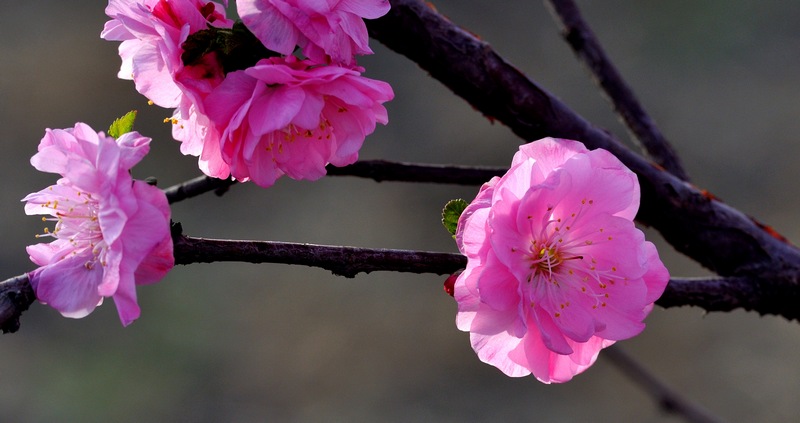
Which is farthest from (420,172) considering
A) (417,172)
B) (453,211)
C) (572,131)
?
(453,211)

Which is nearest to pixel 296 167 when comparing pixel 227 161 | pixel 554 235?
pixel 227 161

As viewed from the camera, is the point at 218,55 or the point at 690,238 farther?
the point at 690,238

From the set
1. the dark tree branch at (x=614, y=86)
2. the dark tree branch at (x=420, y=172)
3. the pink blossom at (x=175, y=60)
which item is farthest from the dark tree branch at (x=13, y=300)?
the dark tree branch at (x=614, y=86)

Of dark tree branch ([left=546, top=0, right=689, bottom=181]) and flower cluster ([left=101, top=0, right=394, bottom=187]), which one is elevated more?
flower cluster ([left=101, top=0, right=394, bottom=187])

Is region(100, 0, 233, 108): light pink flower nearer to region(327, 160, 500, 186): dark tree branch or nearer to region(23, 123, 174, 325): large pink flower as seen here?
region(23, 123, 174, 325): large pink flower

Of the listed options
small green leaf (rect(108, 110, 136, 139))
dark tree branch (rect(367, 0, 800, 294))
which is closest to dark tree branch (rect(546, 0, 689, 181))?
dark tree branch (rect(367, 0, 800, 294))

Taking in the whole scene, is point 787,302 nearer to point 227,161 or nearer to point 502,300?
point 502,300

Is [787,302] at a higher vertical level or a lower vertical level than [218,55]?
lower
